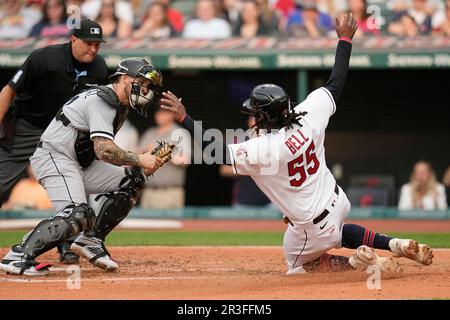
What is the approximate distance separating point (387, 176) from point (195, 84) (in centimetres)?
302

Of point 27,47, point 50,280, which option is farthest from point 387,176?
point 50,280

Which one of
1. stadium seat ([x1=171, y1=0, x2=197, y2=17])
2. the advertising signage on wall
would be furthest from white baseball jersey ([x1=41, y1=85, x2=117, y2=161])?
stadium seat ([x1=171, y1=0, x2=197, y2=17])

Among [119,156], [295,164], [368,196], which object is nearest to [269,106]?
[295,164]

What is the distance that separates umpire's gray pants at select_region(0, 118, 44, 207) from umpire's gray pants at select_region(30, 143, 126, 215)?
85cm

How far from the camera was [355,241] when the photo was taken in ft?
18.8

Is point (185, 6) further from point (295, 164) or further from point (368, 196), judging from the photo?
point (295, 164)

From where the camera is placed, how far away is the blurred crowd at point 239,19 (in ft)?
38.5

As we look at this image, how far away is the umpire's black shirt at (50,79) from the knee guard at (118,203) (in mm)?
1001

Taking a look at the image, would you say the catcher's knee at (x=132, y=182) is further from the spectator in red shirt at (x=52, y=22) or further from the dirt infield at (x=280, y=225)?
the spectator in red shirt at (x=52, y=22)

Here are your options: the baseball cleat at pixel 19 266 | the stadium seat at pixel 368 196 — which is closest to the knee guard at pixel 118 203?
the baseball cleat at pixel 19 266

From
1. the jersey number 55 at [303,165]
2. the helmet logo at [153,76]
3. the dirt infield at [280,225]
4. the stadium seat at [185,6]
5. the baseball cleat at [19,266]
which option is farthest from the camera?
the stadium seat at [185,6]

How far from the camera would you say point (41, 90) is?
6781mm

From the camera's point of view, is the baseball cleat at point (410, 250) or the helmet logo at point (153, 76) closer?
the baseball cleat at point (410, 250)

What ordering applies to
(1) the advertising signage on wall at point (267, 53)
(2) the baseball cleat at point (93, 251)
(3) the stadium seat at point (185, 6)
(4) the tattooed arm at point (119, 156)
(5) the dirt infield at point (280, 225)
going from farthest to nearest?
(3) the stadium seat at point (185, 6) < (1) the advertising signage on wall at point (267, 53) < (5) the dirt infield at point (280, 225) < (2) the baseball cleat at point (93, 251) < (4) the tattooed arm at point (119, 156)
